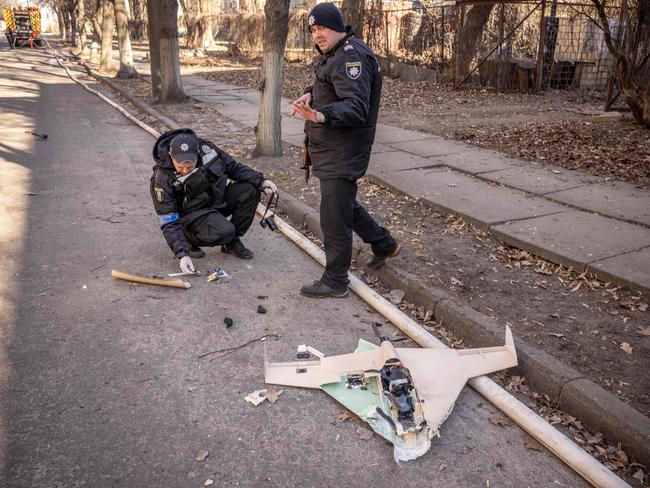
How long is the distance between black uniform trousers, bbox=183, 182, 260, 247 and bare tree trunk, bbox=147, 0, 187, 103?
34.4 ft

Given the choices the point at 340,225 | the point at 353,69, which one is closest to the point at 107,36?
the point at 340,225

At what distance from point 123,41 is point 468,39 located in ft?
43.8

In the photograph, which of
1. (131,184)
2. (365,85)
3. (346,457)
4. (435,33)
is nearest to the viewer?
(346,457)

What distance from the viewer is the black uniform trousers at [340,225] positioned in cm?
410

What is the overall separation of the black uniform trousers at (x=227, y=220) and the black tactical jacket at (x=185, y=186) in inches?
2.3

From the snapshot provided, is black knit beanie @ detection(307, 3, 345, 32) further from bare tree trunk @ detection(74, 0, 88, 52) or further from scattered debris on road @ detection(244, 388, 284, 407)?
bare tree trunk @ detection(74, 0, 88, 52)

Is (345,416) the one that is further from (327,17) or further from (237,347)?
(327,17)

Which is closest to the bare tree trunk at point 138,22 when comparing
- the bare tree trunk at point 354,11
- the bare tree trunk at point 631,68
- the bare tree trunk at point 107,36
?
the bare tree trunk at point 107,36

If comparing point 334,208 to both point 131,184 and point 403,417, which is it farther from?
point 131,184

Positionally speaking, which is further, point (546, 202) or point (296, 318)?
point (546, 202)

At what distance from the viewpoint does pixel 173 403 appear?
3.11 meters

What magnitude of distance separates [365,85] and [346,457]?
231cm

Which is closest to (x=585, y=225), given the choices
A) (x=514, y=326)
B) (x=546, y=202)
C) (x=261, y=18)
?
(x=546, y=202)

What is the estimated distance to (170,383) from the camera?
129 inches
